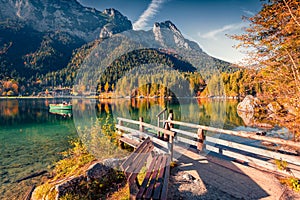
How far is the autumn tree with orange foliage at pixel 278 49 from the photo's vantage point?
7285 millimetres

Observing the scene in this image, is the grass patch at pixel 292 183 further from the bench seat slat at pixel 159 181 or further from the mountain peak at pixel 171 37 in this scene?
the mountain peak at pixel 171 37

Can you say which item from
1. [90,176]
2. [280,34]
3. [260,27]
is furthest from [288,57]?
[90,176]

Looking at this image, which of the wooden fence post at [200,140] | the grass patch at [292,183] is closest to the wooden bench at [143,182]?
the wooden fence post at [200,140]

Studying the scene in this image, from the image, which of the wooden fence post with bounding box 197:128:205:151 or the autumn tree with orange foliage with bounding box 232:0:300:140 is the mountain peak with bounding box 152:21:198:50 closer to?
the autumn tree with orange foliage with bounding box 232:0:300:140

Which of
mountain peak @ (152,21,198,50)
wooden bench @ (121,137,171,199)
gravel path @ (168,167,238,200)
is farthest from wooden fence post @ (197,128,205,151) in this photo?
mountain peak @ (152,21,198,50)

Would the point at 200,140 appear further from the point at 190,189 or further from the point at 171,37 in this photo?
the point at 171,37

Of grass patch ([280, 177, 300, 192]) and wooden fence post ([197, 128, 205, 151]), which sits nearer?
grass patch ([280, 177, 300, 192])

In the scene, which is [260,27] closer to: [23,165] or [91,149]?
[91,149]

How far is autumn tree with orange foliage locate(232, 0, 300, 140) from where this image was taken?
7.29m

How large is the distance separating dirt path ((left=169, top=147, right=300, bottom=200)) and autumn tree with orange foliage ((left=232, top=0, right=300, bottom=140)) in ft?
8.27

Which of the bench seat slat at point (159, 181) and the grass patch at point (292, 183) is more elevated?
the bench seat slat at point (159, 181)

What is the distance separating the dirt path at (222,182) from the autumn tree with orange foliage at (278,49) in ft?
8.27

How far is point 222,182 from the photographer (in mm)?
6109

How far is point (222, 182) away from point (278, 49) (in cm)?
556
